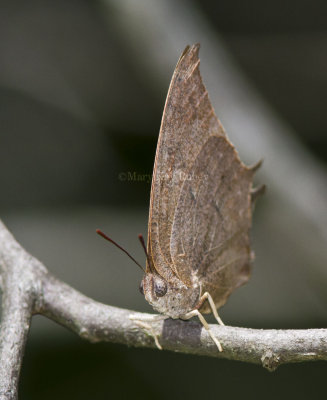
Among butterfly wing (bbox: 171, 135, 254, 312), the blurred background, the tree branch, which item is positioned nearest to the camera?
the tree branch

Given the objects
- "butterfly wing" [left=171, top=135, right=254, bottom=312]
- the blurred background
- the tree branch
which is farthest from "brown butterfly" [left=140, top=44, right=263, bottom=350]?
the blurred background

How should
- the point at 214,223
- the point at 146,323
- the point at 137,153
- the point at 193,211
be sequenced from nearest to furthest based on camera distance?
the point at 146,323, the point at 193,211, the point at 214,223, the point at 137,153

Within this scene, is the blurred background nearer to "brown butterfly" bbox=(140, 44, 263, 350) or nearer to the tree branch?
"brown butterfly" bbox=(140, 44, 263, 350)

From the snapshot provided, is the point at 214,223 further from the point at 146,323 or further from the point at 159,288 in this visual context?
the point at 146,323

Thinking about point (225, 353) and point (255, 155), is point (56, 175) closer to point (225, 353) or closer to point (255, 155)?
point (255, 155)

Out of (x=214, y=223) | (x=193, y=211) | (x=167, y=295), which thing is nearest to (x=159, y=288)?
(x=167, y=295)
